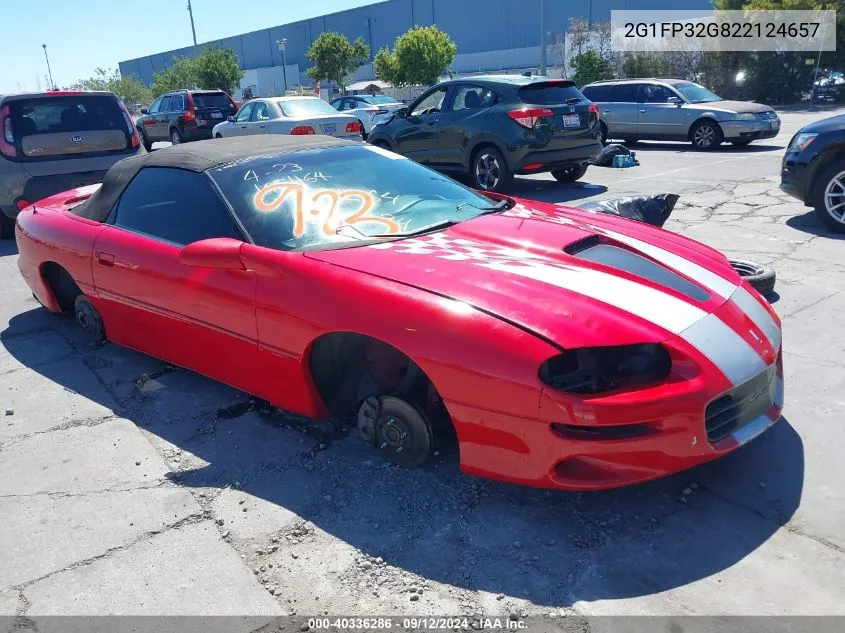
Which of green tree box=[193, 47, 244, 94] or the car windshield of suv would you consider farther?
green tree box=[193, 47, 244, 94]

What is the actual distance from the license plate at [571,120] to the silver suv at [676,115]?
5112 millimetres

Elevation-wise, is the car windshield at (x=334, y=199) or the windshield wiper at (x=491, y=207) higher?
the car windshield at (x=334, y=199)

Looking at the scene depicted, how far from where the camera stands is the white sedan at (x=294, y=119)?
13008 millimetres

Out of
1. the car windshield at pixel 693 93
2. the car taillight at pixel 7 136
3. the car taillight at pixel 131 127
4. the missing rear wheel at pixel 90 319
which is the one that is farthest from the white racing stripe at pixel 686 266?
the car windshield at pixel 693 93

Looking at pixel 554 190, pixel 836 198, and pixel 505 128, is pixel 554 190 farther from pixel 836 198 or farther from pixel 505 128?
pixel 836 198

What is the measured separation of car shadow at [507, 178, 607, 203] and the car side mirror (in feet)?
21.6

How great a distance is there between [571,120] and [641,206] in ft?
12.7

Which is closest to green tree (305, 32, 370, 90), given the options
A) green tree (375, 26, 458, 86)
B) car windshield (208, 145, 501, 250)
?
green tree (375, 26, 458, 86)

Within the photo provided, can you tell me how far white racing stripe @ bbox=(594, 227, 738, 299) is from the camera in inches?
120

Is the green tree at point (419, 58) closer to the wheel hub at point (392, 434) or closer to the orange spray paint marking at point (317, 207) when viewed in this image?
the orange spray paint marking at point (317, 207)

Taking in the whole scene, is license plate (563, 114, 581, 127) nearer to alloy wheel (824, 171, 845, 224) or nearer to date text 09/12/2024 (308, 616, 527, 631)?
alloy wheel (824, 171, 845, 224)

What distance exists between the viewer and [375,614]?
2.25 metres

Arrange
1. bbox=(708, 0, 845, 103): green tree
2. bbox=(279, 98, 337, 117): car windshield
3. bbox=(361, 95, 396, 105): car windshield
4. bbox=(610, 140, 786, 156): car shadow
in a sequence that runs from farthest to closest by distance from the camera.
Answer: bbox=(708, 0, 845, 103): green tree, bbox=(361, 95, 396, 105): car windshield, bbox=(610, 140, 786, 156): car shadow, bbox=(279, 98, 337, 117): car windshield

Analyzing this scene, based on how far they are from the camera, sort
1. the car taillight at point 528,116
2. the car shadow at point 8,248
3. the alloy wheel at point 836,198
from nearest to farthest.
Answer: the alloy wheel at point 836,198, the car shadow at point 8,248, the car taillight at point 528,116
